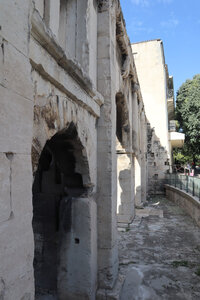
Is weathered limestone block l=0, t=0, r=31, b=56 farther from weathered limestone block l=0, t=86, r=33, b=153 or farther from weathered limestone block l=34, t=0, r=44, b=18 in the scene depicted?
weathered limestone block l=34, t=0, r=44, b=18

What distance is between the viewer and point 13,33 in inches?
59.9

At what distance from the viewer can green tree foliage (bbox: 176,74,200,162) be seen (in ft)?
70.7

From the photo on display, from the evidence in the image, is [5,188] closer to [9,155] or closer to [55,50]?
[9,155]

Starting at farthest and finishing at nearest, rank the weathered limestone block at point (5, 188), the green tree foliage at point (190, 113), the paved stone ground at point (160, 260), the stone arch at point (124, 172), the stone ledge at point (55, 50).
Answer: the green tree foliage at point (190, 113) → the stone arch at point (124, 172) → the paved stone ground at point (160, 260) → the stone ledge at point (55, 50) → the weathered limestone block at point (5, 188)

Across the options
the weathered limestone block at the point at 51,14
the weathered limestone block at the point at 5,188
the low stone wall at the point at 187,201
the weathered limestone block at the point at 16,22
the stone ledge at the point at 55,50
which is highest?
the weathered limestone block at the point at 51,14

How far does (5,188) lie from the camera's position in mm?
1410

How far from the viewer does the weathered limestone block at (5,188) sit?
4.51 feet

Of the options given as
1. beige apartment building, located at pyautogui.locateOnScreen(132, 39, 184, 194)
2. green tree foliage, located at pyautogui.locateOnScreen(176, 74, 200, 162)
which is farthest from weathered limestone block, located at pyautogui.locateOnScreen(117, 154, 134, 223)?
green tree foliage, located at pyautogui.locateOnScreen(176, 74, 200, 162)

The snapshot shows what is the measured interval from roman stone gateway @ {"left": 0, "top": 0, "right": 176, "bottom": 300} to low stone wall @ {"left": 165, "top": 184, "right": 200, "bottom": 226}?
18.4ft

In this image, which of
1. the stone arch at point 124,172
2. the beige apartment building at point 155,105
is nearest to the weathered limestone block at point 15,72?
the stone arch at point 124,172

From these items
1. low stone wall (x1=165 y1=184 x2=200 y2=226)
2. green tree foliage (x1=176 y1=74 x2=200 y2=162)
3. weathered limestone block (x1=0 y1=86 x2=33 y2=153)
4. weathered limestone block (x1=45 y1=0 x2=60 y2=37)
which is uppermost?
green tree foliage (x1=176 y1=74 x2=200 y2=162)

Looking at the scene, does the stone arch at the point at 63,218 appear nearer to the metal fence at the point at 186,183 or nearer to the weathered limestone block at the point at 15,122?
the weathered limestone block at the point at 15,122

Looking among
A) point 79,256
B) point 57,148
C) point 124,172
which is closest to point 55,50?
point 57,148

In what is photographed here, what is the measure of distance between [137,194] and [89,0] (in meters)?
8.77
